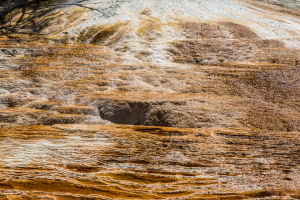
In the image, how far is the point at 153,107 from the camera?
4586mm

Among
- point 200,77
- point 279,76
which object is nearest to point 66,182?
point 200,77

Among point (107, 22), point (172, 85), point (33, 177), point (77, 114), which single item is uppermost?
point (107, 22)

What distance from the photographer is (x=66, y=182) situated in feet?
10.8

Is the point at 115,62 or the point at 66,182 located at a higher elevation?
the point at 115,62

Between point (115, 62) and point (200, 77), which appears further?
point (115, 62)

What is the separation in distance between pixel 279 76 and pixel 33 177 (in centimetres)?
489

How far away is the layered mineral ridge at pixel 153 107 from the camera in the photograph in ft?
10.8

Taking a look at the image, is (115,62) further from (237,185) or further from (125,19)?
(237,185)

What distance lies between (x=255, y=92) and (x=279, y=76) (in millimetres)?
799

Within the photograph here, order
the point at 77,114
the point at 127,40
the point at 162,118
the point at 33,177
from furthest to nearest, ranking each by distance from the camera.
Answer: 1. the point at 127,40
2. the point at 77,114
3. the point at 162,118
4. the point at 33,177

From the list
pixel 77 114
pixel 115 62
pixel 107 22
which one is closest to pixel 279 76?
pixel 115 62

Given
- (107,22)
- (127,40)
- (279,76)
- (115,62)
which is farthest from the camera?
(107,22)

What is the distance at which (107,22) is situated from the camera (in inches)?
329

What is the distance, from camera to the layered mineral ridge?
3.28 meters
